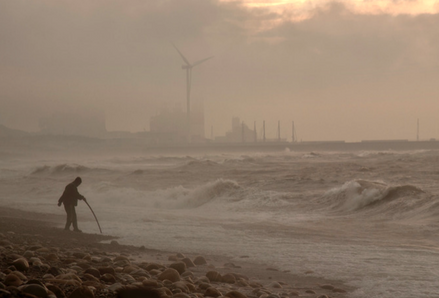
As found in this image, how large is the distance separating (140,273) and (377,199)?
1253 centimetres

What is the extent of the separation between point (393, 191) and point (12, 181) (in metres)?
26.2

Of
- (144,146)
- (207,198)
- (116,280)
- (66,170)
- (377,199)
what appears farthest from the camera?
(144,146)

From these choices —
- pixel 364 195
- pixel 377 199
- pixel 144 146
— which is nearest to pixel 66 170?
pixel 364 195

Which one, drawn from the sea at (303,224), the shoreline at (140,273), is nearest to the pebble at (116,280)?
the shoreline at (140,273)

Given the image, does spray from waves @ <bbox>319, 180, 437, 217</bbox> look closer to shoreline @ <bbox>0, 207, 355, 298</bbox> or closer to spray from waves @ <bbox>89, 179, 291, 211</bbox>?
spray from waves @ <bbox>89, 179, 291, 211</bbox>

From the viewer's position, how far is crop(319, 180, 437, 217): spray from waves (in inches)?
626

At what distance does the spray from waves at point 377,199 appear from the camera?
15906 mm

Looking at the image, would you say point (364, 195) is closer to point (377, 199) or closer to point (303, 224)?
point (377, 199)

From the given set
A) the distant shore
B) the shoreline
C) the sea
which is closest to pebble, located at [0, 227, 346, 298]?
the shoreline

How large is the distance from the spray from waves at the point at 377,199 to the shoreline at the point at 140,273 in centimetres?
803

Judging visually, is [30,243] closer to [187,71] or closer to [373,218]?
[373,218]

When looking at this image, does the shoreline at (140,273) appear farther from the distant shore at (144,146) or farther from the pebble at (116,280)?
the distant shore at (144,146)

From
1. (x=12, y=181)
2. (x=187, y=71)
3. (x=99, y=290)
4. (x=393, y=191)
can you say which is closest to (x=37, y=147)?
(x=187, y=71)

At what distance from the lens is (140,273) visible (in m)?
6.72
